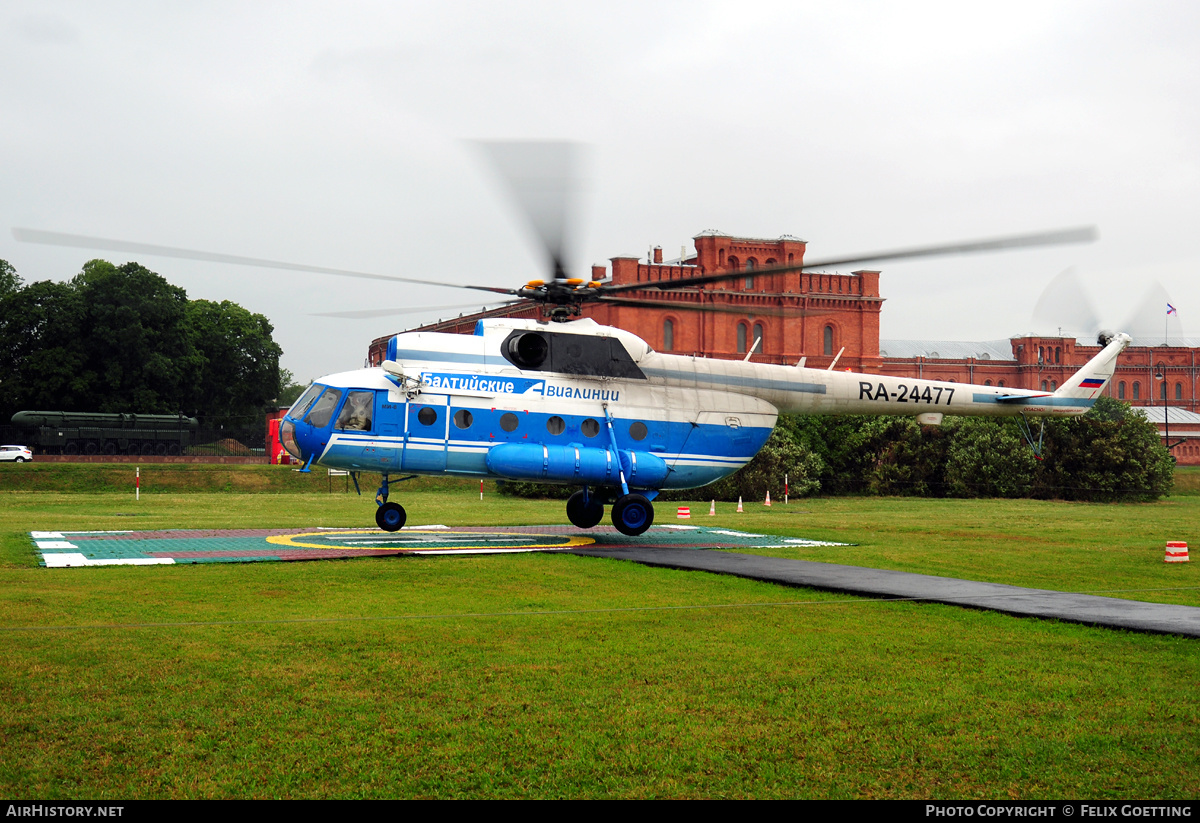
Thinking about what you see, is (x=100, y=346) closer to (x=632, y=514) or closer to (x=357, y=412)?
(x=357, y=412)

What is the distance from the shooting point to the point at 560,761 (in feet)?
18.6

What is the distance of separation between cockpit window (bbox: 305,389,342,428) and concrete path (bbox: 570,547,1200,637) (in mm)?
5722

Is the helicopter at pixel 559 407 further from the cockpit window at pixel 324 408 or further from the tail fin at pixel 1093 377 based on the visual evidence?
the tail fin at pixel 1093 377

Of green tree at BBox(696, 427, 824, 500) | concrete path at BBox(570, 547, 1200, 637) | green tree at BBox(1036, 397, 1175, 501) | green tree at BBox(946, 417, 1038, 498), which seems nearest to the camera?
concrete path at BBox(570, 547, 1200, 637)

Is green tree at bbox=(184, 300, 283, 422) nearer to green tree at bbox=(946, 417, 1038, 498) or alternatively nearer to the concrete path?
green tree at bbox=(946, 417, 1038, 498)

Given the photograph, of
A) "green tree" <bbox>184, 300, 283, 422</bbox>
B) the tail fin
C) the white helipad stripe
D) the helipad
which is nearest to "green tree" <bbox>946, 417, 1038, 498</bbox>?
the tail fin

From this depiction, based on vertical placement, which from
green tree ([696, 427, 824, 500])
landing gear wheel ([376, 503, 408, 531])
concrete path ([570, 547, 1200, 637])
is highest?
green tree ([696, 427, 824, 500])

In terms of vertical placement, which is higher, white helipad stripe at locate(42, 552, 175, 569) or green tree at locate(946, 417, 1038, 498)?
green tree at locate(946, 417, 1038, 498)

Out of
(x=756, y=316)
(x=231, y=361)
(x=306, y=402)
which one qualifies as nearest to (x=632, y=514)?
(x=306, y=402)

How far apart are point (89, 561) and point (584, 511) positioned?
970 centimetres

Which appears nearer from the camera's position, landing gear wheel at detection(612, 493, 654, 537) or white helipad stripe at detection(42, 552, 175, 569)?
white helipad stripe at detection(42, 552, 175, 569)

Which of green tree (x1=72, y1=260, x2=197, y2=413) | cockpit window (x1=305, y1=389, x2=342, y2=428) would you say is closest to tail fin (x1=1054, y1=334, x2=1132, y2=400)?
cockpit window (x1=305, y1=389, x2=342, y2=428)

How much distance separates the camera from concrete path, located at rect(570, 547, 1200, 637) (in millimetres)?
10297

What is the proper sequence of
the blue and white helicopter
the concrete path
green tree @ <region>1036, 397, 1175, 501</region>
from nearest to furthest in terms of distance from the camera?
the concrete path, the blue and white helicopter, green tree @ <region>1036, 397, 1175, 501</region>
